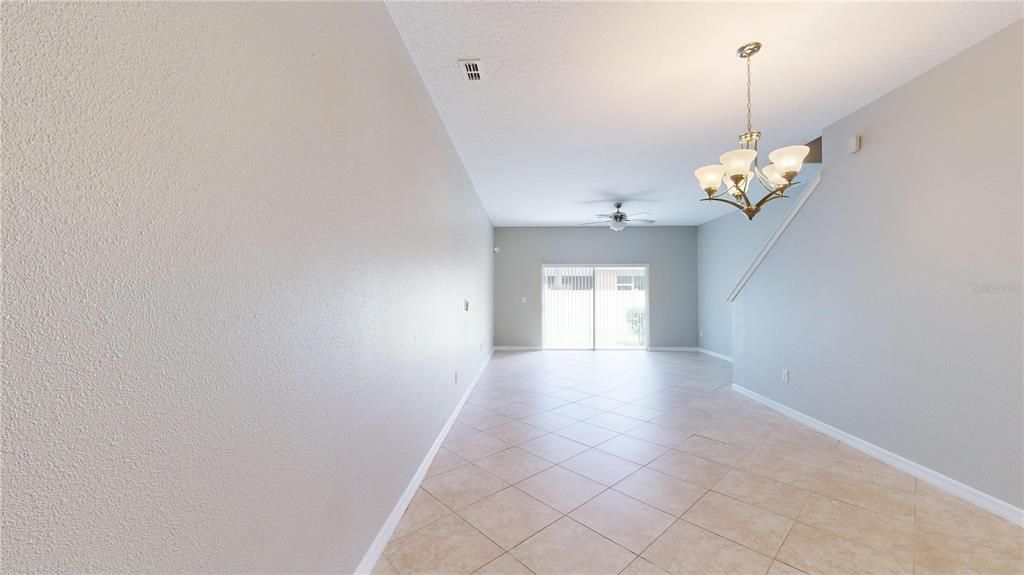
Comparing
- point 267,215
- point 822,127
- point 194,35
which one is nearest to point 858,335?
point 822,127

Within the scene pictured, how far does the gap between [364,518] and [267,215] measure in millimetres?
1336

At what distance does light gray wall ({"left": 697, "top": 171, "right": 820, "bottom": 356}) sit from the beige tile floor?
3.53 metres

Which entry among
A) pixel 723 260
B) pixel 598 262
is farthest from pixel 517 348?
pixel 723 260

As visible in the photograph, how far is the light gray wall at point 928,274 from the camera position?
79.7 inches

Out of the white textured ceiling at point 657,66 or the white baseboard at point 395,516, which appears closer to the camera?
the white baseboard at point 395,516

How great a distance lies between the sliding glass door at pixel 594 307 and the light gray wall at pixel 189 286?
21.7 feet

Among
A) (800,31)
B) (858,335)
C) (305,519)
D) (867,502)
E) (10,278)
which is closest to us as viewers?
(10,278)

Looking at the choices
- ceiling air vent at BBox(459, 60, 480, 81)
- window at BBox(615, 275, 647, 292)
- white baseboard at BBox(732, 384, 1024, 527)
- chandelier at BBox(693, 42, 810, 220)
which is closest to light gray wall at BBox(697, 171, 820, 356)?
window at BBox(615, 275, 647, 292)

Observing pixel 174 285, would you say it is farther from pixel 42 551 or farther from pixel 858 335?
pixel 858 335

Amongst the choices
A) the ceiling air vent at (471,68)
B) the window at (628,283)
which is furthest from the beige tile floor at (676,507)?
the window at (628,283)

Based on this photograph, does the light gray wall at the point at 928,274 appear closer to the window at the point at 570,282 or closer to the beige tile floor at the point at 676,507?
the beige tile floor at the point at 676,507

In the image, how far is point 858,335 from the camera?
2859 mm

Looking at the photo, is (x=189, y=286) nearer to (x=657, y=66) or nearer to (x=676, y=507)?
(x=676, y=507)

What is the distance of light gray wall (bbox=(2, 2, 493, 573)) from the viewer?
0.52m
